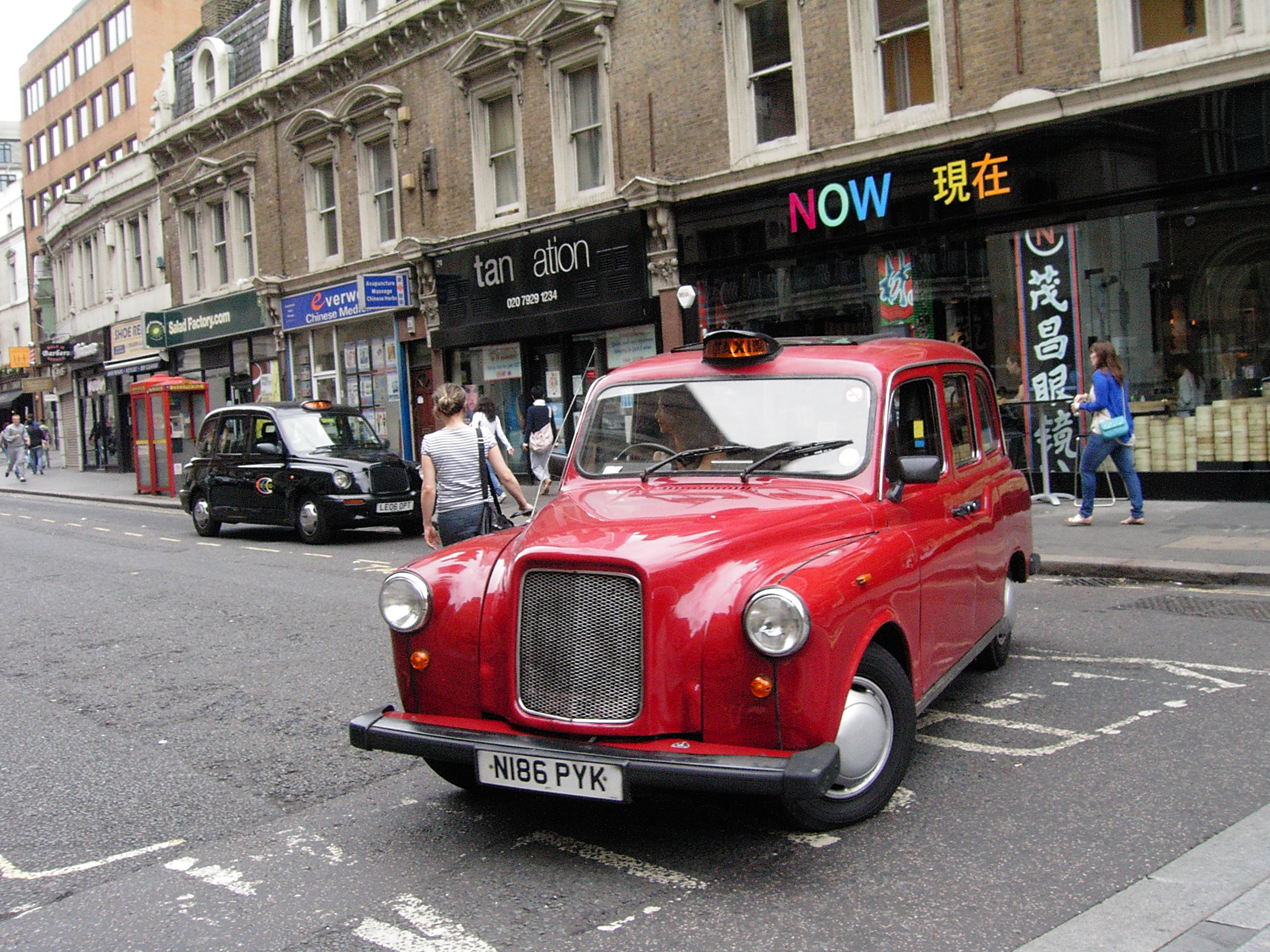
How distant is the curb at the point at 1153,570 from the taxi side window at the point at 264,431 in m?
9.58

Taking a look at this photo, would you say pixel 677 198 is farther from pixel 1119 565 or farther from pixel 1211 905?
pixel 1211 905

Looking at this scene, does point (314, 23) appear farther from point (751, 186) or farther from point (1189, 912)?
point (1189, 912)

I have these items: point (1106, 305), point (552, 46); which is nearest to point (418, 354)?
point (552, 46)

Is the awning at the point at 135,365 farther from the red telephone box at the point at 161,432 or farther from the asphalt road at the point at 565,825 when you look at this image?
the asphalt road at the point at 565,825

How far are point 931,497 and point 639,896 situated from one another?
2.20 metres

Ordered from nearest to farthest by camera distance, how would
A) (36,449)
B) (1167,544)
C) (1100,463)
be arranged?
(1167,544) < (1100,463) < (36,449)

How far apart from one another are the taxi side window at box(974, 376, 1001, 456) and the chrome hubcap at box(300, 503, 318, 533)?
9658 mm

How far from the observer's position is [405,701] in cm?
419

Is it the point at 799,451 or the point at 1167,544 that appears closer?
the point at 799,451

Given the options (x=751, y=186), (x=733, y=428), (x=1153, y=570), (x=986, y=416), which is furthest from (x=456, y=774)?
(x=751, y=186)

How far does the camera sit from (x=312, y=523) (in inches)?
549

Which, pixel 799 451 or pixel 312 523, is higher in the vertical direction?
pixel 799 451

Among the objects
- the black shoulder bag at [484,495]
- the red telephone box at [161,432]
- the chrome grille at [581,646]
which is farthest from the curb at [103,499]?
the chrome grille at [581,646]

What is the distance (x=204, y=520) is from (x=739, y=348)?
12.7m
